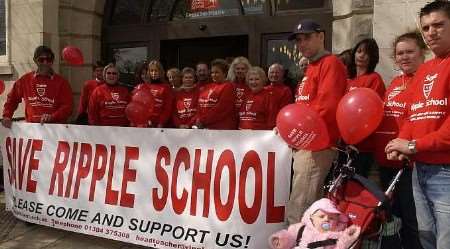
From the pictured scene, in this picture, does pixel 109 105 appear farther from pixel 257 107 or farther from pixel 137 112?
pixel 257 107

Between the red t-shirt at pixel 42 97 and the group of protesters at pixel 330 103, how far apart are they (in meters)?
0.01

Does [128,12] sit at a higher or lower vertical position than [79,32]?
higher

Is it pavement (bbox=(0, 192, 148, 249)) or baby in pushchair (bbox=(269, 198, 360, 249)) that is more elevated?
baby in pushchair (bbox=(269, 198, 360, 249))

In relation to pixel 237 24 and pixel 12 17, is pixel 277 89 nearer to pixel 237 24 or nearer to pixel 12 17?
pixel 237 24

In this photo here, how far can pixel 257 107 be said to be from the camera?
4758 mm

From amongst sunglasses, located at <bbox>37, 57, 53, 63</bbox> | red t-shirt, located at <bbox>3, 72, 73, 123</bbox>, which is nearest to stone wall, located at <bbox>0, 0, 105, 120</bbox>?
red t-shirt, located at <bbox>3, 72, 73, 123</bbox>

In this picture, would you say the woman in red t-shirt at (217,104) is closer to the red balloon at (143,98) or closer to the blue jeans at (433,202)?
the red balloon at (143,98)

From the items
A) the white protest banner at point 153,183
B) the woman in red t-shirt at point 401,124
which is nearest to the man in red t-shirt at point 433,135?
the woman in red t-shirt at point 401,124

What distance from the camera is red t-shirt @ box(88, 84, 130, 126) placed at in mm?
5445

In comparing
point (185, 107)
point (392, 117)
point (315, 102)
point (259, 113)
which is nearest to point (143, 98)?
point (185, 107)

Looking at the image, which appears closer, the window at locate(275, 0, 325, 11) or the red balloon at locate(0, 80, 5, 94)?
the window at locate(275, 0, 325, 11)

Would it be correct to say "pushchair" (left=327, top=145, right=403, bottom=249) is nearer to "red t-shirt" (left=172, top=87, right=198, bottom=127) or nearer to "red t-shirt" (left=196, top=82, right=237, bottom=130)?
"red t-shirt" (left=196, top=82, right=237, bottom=130)

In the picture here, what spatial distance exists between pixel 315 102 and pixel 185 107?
7.92ft

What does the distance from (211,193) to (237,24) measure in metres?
3.98
